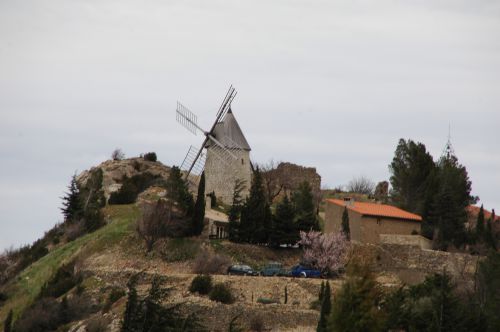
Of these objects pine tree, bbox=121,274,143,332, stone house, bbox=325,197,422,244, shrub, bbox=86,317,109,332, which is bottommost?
shrub, bbox=86,317,109,332

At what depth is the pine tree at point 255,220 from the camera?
214 feet

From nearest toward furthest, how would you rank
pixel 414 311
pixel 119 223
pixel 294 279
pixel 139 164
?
pixel 414 311 < pixel 294 279 < pixel 119 223 < pixel 139 164

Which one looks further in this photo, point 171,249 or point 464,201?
point 464,201

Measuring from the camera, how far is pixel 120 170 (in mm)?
82125

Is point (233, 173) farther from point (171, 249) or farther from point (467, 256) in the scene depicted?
point (467, 256)

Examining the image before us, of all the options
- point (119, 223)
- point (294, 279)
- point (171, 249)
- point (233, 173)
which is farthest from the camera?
point (233, 173)

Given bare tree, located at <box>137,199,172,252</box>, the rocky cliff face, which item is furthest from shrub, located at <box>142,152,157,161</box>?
bare tree, located at <box>137,199,172,252</box>

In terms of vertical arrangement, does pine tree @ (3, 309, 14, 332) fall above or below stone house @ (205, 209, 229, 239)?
below

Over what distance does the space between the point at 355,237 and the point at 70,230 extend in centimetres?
1807

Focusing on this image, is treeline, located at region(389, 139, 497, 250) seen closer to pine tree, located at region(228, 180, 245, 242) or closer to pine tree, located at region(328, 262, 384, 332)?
pine tree, located at region(228, 180, 245, 242)

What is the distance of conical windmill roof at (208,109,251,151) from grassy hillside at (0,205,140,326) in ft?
25.2

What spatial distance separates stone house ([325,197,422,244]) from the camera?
212 feet

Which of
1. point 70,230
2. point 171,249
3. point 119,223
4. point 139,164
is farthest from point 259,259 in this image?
point 139,164

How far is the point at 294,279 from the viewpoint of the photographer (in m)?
57.9
